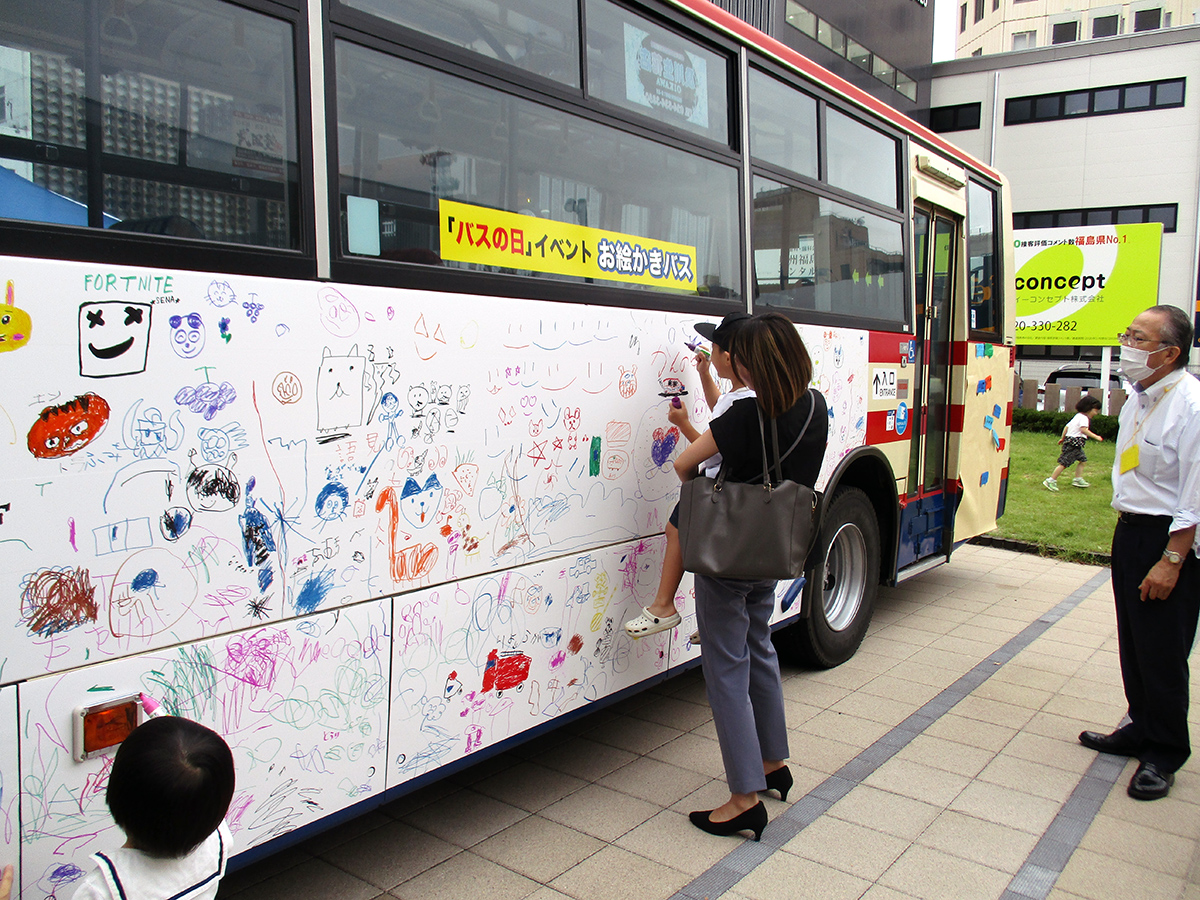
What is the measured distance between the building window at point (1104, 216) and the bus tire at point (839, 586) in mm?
27251

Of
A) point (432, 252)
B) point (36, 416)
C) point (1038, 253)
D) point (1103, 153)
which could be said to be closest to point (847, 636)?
point (432, 252)

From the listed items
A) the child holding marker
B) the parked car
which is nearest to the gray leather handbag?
the child holding marker

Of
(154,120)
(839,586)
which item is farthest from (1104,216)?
(154,120)

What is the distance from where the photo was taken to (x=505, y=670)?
2.97 metres

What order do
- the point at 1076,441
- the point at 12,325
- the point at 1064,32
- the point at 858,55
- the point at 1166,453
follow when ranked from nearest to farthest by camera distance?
1. the point at 12,325
2. the point at 1166,453
3. the point at 1076,441
4. the point at 858,55
5. the point at 1064,32

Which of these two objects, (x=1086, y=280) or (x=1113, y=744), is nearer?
(x=1113, y=744)

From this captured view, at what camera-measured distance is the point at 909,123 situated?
5.58 meters

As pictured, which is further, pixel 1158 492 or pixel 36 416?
pixel 1158 492

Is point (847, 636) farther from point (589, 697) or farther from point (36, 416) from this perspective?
point (36, 416)

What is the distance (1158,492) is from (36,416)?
388cm

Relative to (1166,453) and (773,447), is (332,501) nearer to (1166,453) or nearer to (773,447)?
(773,447)

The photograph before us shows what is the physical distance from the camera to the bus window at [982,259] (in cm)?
653

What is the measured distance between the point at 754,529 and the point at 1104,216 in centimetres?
3314

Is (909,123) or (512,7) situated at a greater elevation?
(909,123)
